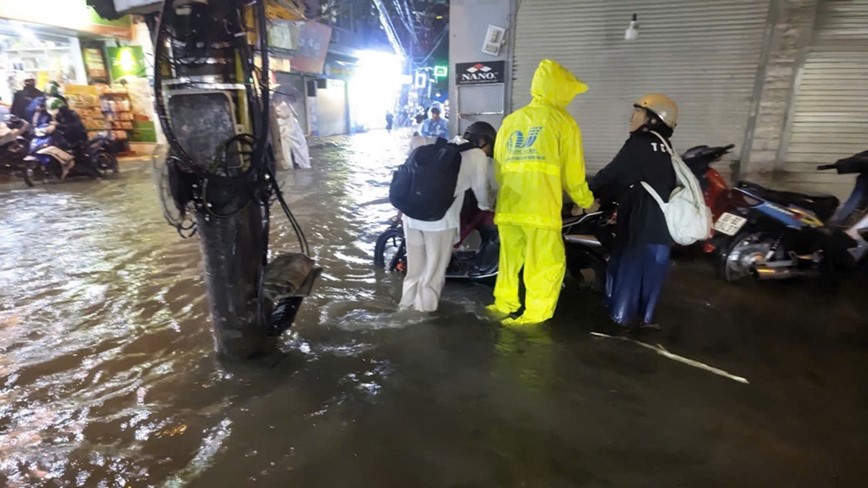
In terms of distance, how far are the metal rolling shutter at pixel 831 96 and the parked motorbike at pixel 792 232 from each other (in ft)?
4.69

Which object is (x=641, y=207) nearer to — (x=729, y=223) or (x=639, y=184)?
(x=639, y=184)

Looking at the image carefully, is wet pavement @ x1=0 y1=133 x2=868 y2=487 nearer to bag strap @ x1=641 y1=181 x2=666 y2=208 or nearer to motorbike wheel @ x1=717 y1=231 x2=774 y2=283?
motorbike wheel @ x1=717 y1=231 x2=774 y2=283

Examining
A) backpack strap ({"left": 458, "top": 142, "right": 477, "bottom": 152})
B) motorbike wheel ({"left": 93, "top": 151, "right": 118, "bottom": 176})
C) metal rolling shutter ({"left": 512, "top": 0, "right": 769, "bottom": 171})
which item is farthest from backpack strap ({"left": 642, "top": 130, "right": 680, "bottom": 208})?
motorbike wheel ({"left": 93, "top": 151, "right": 118, "bottom": 176})

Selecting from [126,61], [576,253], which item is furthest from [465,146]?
[126,61]

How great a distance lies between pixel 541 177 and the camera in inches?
150

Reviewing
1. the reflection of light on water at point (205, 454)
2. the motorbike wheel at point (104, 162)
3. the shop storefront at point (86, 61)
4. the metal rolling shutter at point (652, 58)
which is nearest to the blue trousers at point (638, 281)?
the reflection of light on water at point (205, 454)

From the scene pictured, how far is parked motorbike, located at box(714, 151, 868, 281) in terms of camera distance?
480 cm

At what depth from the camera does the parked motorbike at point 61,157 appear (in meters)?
10.2

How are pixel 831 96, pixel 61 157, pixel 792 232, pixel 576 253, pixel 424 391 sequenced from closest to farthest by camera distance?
pixel 424 391 → pixel 576 253 → pixel 792 232 → pixel 831 96 → pixel 61 157

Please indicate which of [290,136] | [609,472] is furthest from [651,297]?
[290,136]

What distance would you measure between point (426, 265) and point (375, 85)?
27.5 meters

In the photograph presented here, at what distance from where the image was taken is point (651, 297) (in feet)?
13.4

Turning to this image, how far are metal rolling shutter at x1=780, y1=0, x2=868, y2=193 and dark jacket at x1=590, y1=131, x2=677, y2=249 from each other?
403 cm

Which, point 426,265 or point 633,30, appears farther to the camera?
point 633,30
